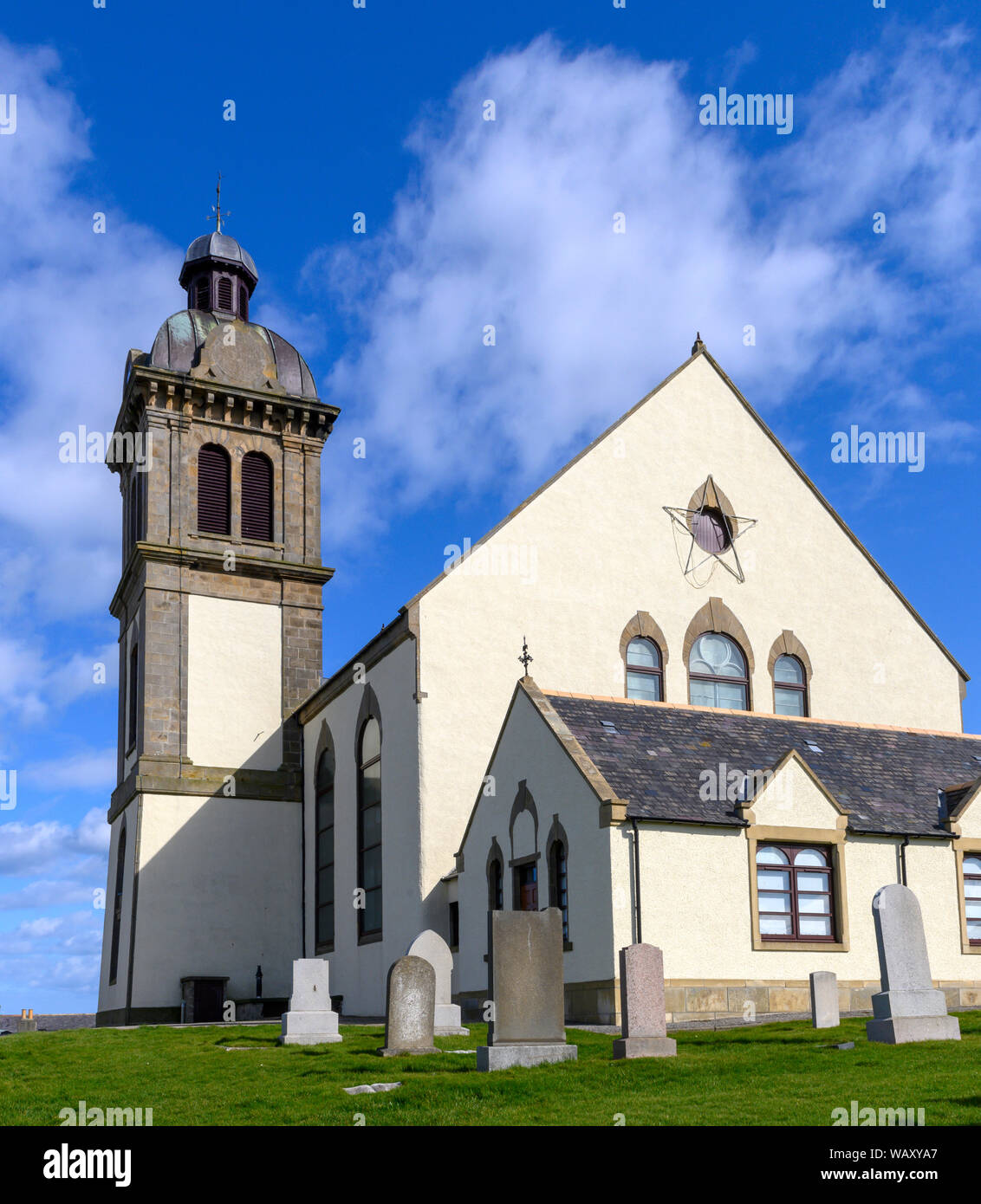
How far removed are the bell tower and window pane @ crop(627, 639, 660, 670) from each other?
13039 mm

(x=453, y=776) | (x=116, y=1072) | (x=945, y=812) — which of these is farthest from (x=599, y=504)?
(x=116, y=1072)

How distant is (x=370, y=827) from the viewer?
3512 centimetres

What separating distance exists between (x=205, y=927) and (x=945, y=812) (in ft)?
72.3

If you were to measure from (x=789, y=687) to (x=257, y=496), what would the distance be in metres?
19.2

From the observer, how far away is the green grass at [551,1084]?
12.5m

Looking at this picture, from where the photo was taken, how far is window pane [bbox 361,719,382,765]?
3469cm

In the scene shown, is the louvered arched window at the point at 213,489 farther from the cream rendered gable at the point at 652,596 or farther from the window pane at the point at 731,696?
the window pane at the point at 731,696

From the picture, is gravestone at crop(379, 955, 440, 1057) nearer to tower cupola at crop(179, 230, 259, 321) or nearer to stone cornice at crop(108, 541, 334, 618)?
stone cornice at crop(108, 541, 334, 618)

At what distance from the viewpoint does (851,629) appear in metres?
36.2

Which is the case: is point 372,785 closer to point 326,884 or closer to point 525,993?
point 326,884

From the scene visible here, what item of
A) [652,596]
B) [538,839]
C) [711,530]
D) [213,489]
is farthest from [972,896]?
[213,489]

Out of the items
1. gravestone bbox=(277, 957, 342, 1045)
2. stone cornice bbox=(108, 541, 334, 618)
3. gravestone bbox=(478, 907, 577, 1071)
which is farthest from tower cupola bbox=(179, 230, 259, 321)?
gravestone bbox=(478, 907, 577, 1071)

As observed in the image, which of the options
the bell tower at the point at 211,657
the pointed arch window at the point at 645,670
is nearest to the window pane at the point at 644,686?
the pointed arch window at the point at 645,670

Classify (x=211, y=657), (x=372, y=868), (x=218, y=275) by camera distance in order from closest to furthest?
(x=372, y=868) < (x=211, y=657) < (x=218, y=275)
